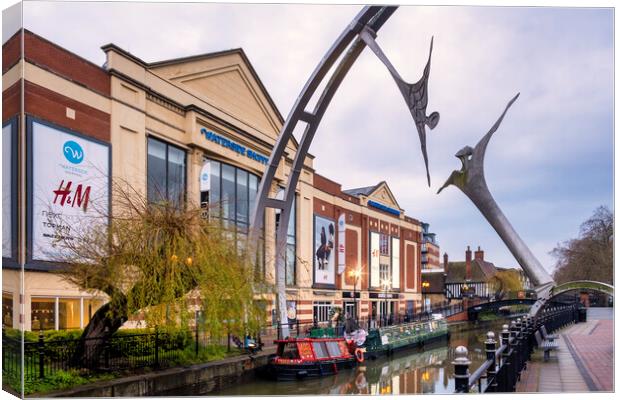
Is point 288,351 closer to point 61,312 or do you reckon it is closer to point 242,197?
point 61,312

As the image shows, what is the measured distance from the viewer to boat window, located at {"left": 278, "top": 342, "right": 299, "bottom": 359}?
1864 centimetres

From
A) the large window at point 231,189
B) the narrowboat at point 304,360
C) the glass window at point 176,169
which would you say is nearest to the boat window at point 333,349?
the narrowboat at point 304,360

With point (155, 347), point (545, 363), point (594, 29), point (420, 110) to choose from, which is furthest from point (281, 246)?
point (594, 29)

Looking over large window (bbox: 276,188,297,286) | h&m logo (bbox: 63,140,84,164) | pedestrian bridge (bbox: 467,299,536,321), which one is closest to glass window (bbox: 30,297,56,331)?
h&m logo (bbox: 63,140,84,164)

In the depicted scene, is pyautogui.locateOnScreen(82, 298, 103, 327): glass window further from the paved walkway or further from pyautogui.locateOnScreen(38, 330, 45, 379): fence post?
the paved walkway

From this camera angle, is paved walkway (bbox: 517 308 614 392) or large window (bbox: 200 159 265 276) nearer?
paved walkway (bbox: 517 308 614 392)

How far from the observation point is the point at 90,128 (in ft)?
52.7

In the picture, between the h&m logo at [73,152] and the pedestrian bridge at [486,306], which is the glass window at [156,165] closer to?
the h&m logo at [73,152]

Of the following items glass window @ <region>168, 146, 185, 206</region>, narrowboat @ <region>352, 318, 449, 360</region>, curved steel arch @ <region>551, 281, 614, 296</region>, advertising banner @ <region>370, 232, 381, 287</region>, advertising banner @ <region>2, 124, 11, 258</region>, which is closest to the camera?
advertising banner @ <region>2, 124, 11, 258</region>

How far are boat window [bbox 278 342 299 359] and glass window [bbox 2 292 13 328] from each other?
30.3ft

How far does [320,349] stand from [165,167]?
26.5 ft

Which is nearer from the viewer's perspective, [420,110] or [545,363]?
[545,363]

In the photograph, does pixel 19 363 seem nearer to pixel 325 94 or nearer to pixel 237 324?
pixel 237 324

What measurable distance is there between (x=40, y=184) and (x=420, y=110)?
29.5 feet
